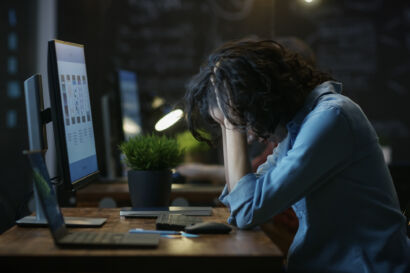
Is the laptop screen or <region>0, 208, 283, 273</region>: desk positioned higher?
the laptop screen

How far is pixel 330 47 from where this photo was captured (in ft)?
16.1

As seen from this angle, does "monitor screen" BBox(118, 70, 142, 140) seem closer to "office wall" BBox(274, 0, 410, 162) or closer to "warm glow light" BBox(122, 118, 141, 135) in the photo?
"warm glow light" BBox(122, 118, 141, 135)

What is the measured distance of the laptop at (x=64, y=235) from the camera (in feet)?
3.68

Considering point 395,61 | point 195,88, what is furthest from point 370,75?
point 195,88

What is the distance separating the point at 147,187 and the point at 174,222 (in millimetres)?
352

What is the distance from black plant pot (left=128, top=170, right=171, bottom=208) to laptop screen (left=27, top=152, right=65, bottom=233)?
0.50 m

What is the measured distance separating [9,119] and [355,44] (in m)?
3.20

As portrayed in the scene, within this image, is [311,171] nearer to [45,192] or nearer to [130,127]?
A: [45,192]

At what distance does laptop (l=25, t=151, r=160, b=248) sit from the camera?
3.68 ft

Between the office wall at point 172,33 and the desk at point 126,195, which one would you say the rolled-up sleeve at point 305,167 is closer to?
the desk at point 126,195

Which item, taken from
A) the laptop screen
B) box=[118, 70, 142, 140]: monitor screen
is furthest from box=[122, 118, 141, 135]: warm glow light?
the laptop screen

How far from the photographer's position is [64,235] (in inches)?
47.6

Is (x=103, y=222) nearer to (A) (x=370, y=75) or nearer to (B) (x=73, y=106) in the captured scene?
(B) (x=73, y=106)

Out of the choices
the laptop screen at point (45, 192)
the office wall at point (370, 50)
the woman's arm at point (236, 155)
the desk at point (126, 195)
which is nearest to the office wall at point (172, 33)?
the office wall at point (370, 50)
